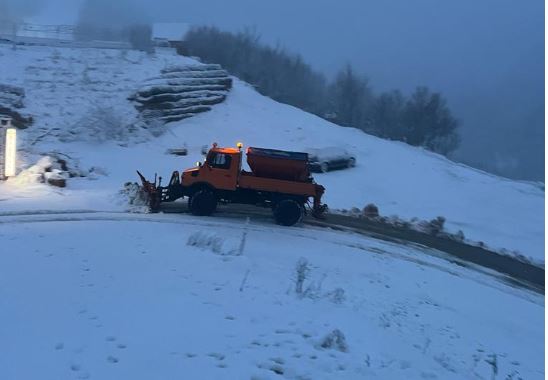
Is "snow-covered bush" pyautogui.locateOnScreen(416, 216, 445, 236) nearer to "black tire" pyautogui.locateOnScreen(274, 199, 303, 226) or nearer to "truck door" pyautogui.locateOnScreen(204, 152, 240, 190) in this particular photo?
"black tire" pyautogui.locateOnScreen(274, 199, 303, 226)

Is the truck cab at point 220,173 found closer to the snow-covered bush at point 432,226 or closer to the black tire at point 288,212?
the black tire at point 288,212

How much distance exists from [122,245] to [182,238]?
2003 millimetres

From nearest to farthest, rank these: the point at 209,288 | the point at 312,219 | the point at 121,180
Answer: the point at 209,288, the point at 312,219, the point at 121,180

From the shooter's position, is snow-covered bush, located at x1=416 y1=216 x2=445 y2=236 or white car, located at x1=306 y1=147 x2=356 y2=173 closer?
snow-covered bush, located at x1=416 y1=216 x2=445 y2=236

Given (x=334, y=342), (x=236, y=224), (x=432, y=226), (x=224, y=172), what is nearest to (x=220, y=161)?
(x=224, y=172)

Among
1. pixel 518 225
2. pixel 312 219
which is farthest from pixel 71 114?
pixel 518 225

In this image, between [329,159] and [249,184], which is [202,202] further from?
[329,159]

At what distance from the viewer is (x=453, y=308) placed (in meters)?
13.3

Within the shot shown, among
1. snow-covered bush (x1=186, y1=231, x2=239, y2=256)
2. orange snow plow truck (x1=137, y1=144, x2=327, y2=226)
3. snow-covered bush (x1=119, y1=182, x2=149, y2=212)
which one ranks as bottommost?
snow-covered bush (x1=119, y1=182, x2=149, y2=212)

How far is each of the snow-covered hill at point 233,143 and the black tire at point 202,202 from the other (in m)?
3.27

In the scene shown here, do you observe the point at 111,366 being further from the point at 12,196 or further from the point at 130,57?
the point at 130,57

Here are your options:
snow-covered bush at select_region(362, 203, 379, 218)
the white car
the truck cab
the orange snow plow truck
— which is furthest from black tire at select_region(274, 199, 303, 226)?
the white car

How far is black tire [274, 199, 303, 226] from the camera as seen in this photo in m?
19.3

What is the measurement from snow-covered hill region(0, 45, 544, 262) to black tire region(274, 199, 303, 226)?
20.4 feet
